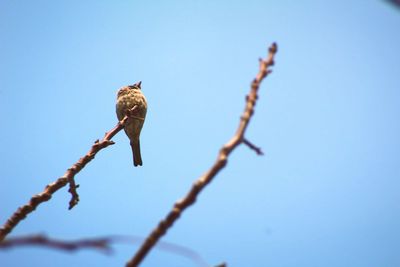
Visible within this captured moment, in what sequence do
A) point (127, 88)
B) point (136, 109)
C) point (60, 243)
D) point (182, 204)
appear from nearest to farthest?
point (60, 243)
point (182, 204)
point (136, 109)
point (127, 88)

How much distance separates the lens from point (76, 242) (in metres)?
0.88

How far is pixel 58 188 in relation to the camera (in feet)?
9.75

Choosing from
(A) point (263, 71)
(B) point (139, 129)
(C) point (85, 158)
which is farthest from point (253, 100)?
(B) point (139, 129)

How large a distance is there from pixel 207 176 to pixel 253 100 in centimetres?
42

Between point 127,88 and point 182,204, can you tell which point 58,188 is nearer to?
point 182,204

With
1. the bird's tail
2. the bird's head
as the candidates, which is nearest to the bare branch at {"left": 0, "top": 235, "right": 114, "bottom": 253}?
the bird's tail

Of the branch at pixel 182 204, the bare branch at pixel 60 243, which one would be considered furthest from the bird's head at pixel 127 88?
the bare branch at pixel 60 243

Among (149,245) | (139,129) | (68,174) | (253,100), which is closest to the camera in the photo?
(149,245)

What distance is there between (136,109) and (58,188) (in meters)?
4.19

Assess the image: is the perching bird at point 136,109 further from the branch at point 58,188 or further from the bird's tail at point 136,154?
the branch at point 58,188

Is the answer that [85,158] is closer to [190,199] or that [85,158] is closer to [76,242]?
[190,199]

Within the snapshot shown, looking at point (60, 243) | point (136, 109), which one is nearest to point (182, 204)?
point (60, 243)

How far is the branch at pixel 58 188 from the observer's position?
274cm

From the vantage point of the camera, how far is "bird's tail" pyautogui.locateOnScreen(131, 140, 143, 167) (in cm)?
702
